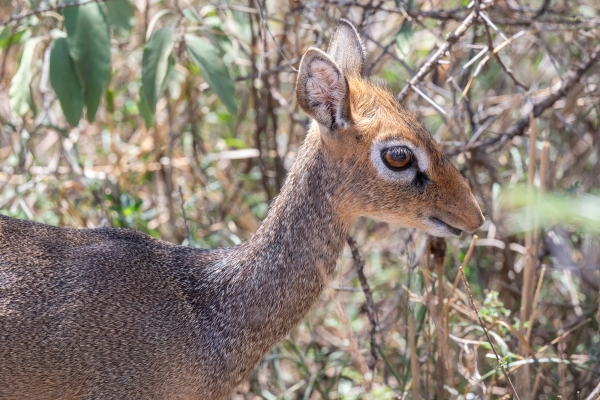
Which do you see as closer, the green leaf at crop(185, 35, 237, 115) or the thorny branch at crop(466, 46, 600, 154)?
the green leaf at crop(185, 35, 237, 115)

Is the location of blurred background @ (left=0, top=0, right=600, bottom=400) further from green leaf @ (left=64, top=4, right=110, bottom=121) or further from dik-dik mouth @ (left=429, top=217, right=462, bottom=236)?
dik-dik mouth @ (left=429, top=217, right=462, bottom=236)

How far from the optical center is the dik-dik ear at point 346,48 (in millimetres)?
2723

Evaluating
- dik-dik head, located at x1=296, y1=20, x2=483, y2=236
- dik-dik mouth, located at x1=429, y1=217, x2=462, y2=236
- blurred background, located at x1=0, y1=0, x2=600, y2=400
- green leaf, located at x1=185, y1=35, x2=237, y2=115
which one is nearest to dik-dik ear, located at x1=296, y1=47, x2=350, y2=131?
dik-dik head, located at x1=296, y1=20, x2=483, y2=236

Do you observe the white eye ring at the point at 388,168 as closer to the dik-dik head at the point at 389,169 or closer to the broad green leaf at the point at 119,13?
the dik-dik head at the point at 389,169

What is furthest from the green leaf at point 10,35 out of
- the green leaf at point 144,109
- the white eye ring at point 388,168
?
the white eye ring at point 388,168

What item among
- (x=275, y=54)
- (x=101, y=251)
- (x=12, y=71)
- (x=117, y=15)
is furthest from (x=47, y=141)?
(x=101, y=251)

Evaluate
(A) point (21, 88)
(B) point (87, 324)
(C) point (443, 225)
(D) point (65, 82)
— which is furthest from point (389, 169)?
(A) point (21, 88)

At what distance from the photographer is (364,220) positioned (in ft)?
15.1

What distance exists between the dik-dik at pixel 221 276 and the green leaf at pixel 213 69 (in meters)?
0.72

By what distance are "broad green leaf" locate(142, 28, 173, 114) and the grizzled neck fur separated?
887 mm

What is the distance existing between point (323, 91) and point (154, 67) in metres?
1.02

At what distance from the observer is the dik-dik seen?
2.25m

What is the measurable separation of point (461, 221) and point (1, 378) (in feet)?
4.97

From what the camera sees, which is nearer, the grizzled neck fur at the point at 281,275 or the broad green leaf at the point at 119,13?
the grizzled neck fur at the point at 281,275
